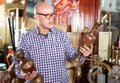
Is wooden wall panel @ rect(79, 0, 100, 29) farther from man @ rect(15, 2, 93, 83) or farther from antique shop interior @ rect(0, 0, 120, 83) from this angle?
man @ rect(15, 2, 93, 83)

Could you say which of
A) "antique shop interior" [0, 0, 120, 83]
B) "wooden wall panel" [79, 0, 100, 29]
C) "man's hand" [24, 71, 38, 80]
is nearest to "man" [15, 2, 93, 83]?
"antique shop interior" [0, 0, 120, 83]

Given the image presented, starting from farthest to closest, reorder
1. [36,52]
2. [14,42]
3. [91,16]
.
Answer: [14,42], [91,16], [36,52]

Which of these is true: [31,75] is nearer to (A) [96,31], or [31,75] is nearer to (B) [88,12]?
(A) [96,31]

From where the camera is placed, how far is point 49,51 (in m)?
1.63

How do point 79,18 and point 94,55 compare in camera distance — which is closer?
point 94,55

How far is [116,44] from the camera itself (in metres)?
2.10

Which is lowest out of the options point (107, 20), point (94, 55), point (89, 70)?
point (89, 70)

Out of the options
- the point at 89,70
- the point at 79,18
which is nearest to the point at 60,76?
the point at 89,70

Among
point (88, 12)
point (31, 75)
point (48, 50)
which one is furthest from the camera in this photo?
point (88, 12)

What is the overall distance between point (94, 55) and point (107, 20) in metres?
0.34

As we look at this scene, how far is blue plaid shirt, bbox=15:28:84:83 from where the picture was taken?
161 cm

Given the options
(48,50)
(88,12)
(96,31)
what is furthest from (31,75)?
(88,12)

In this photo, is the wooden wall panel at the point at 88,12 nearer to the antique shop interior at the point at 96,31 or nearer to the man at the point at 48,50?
the antique shop interior at the point at 96,31

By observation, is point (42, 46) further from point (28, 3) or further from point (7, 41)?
point (7, 41)
